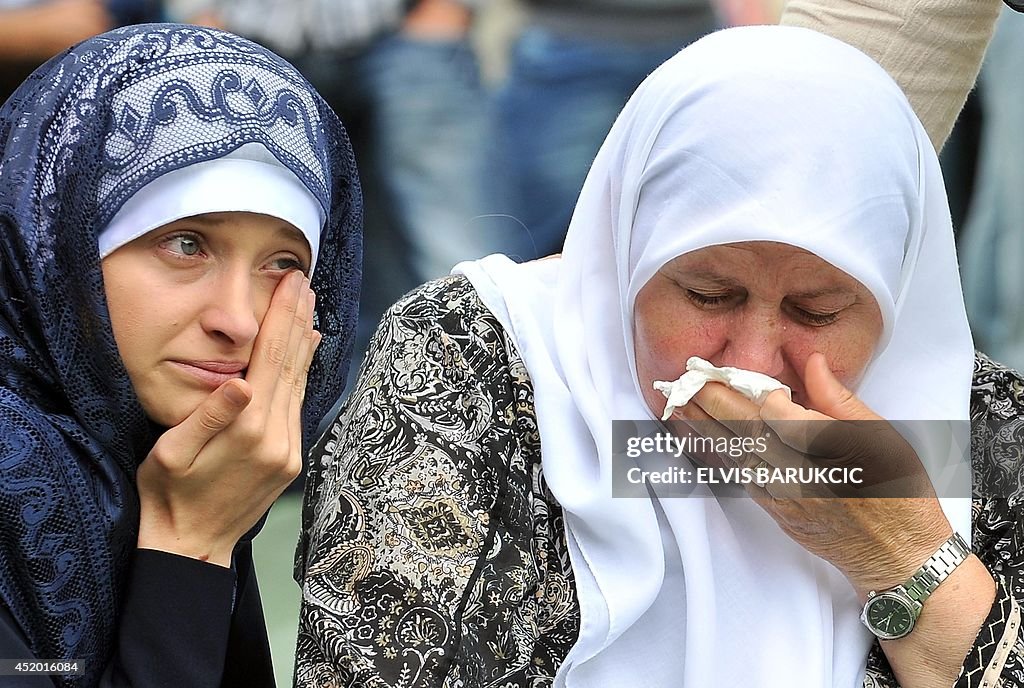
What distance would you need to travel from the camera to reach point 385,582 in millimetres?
1593

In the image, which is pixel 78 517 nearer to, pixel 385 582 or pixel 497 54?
pixel 385 582

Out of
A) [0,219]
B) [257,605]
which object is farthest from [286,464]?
[0,219]

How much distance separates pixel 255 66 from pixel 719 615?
0.99 m

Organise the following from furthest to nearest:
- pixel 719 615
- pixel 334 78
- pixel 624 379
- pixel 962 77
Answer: pixel 334 78
pixel 962 77
pixel 624 379
pixel 719 615

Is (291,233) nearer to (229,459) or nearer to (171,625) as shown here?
(229,459)

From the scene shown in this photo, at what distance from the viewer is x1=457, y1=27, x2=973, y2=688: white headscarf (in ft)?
5.32

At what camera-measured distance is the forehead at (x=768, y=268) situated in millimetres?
1637

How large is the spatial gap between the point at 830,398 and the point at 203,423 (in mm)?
820

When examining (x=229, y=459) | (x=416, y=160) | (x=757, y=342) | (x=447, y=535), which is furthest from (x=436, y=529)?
(x=416, y=160)

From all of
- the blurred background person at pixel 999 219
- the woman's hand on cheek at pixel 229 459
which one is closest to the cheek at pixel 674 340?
the woman's hand on cheek at pixel 229 459

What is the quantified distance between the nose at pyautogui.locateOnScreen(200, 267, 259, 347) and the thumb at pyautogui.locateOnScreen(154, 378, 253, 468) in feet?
0.21

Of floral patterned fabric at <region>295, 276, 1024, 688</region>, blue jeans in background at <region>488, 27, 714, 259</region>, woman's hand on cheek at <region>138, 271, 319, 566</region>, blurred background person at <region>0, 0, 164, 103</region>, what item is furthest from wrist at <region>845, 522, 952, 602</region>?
blurred background person at <region>0, 0, 164, 103</region>

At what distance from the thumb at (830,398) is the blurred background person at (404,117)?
8.01ft

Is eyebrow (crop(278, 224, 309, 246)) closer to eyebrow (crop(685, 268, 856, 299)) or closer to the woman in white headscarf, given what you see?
the woman in white headscarf
